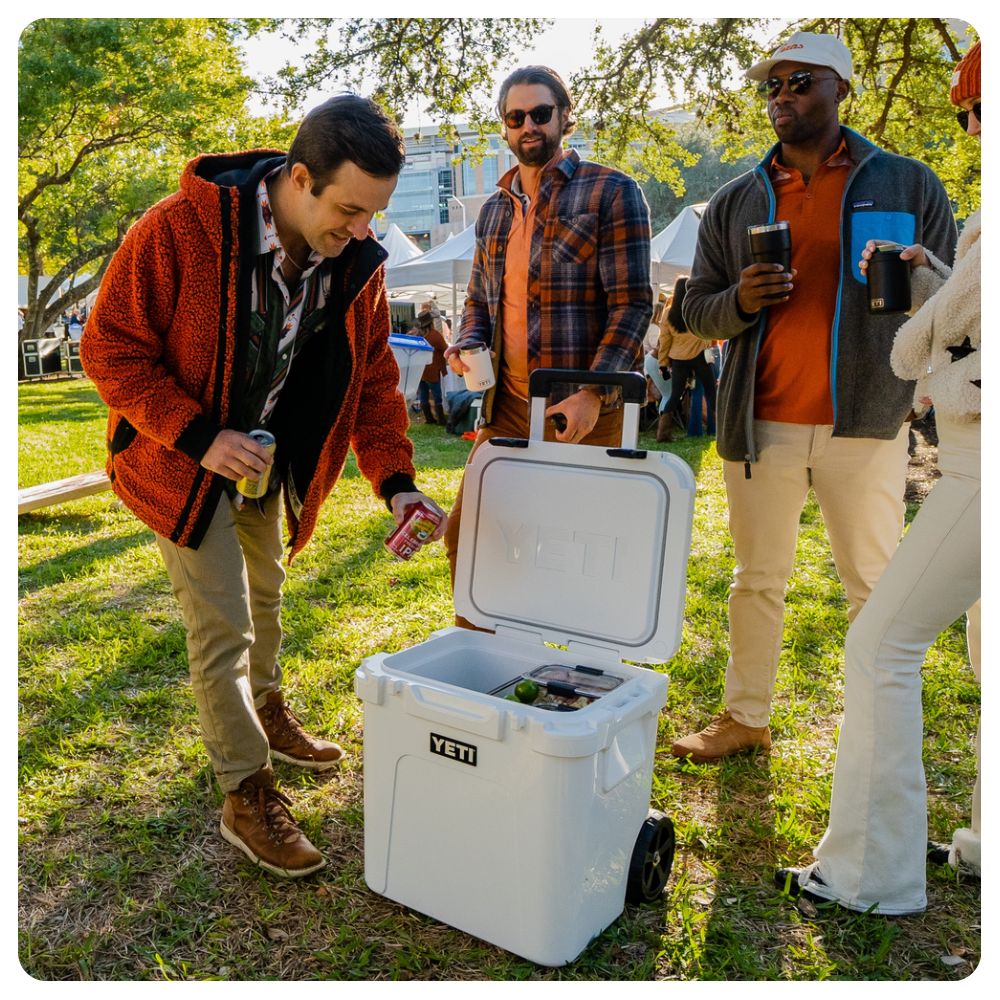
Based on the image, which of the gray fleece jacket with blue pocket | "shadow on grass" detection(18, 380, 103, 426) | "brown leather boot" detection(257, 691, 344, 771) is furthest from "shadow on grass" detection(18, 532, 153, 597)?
"shadow on grass" detection(18, 380, 103, 426)

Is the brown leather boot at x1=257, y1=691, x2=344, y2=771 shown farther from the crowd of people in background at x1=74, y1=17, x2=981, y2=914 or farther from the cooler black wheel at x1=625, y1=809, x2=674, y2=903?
the cooler black wheel at x1=625, y1=809, x2=674, y2=903

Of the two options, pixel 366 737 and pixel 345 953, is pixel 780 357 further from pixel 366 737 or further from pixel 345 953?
pixel 345 953

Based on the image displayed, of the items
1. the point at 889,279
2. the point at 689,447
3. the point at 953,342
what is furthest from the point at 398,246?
the point at 953,342

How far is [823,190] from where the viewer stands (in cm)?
267

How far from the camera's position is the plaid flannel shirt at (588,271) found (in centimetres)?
283

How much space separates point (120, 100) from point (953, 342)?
17.9 meters

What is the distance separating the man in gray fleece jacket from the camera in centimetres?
260

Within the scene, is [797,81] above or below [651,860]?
above

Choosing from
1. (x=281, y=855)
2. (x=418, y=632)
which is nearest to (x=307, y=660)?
(x=418, y=632)

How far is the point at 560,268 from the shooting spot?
2.88 metres

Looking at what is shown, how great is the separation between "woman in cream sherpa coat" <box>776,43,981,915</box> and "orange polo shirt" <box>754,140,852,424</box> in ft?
1.24

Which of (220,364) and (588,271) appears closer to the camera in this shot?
(220,364)

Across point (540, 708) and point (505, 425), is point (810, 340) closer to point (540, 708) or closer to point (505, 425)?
point (505, 425)

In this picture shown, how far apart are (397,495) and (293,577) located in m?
2.64
